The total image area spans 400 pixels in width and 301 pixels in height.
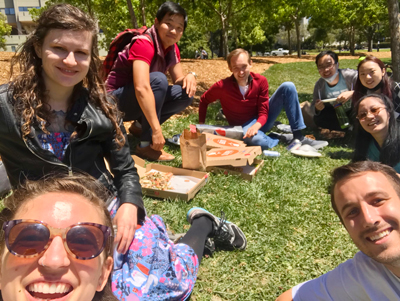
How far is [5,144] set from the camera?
1997mm

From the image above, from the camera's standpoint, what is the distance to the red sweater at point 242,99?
5164 mm

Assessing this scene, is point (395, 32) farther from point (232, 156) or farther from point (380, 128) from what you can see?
point (232, 156)

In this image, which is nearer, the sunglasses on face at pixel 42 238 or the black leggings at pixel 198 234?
the sunglasses on face at pixel 42 238

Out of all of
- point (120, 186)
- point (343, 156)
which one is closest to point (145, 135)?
point (120, 186)

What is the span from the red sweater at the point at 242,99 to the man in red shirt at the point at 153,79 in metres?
0.65

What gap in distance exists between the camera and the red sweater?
516 centimetres

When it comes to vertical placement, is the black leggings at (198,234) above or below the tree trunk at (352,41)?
below

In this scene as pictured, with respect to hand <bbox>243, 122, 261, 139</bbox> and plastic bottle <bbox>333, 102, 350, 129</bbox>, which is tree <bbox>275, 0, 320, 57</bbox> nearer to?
plastic bottle <bbox>333, 102, 350, 129</bbox>

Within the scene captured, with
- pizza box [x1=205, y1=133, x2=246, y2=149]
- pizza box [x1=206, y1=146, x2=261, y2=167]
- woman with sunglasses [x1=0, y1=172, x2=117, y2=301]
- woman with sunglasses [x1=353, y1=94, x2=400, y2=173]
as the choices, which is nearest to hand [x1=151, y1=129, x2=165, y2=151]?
pizza box [x1=206, y1=146, x2=261, y2=167]

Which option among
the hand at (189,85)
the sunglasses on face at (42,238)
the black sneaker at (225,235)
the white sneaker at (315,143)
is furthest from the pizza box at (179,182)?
the white sneaker at (315,143)

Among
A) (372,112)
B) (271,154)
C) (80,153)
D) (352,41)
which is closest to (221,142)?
(271,154)

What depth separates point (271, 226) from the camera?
10.1 ft

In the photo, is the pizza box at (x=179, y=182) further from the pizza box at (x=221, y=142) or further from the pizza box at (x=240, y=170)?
the pizza box at (x=221, y=142)

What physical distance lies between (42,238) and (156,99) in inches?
129
